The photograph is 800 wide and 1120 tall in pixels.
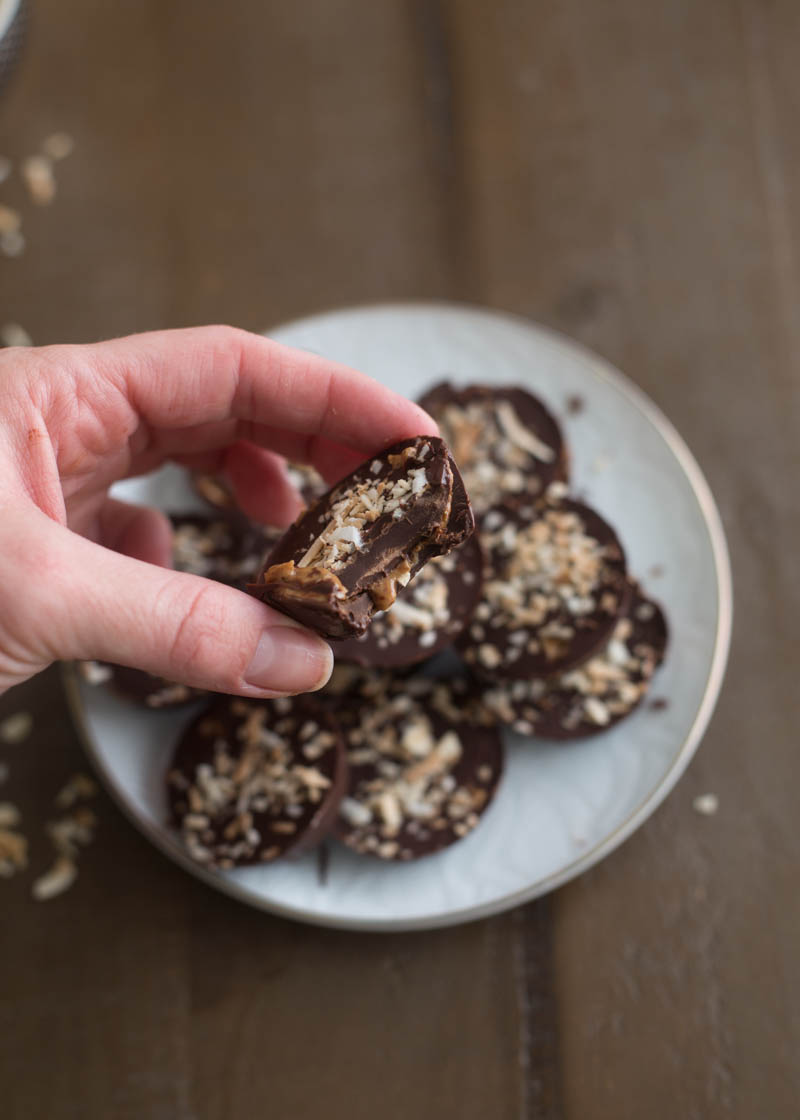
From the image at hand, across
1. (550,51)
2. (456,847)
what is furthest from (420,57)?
(456,847)

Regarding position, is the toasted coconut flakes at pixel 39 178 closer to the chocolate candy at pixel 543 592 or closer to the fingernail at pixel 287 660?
the chocolate candy at pixel 543 592

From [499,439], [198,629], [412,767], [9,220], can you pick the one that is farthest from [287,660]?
[9,220]

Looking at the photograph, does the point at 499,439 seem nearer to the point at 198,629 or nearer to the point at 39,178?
the point at 198,629

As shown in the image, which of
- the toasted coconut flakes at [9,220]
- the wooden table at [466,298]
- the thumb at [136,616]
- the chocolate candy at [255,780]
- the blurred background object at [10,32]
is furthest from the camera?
the toasted coconut flakes at [9,220]

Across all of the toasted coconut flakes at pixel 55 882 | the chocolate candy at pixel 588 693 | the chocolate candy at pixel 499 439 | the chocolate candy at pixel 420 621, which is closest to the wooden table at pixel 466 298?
the toasted coconut flakes at pixel 55 882

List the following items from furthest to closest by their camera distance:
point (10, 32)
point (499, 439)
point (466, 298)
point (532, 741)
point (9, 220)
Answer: point (9, 220), point (466, 298), point (10, 32), point (499, 439), point (532, 741)

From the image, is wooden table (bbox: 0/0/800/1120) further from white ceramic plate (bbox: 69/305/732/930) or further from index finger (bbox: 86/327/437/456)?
index finger (bbox: 86/327/437/456)
